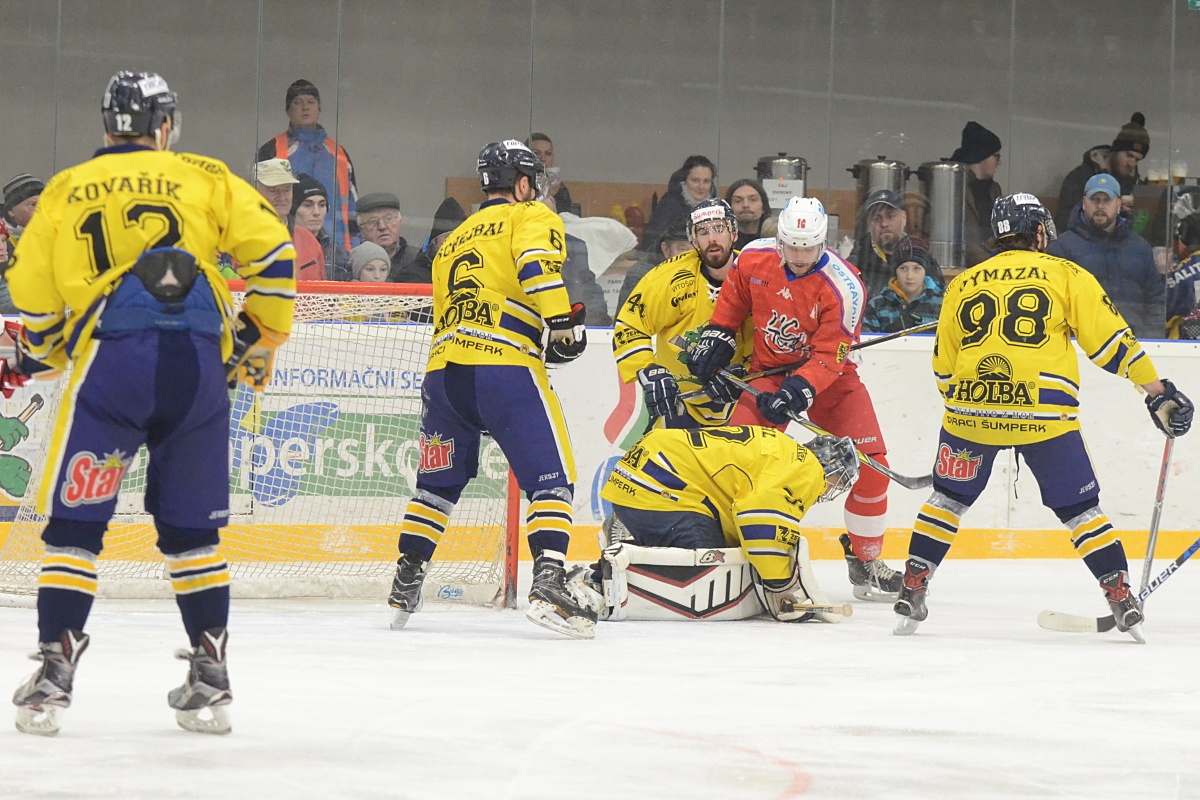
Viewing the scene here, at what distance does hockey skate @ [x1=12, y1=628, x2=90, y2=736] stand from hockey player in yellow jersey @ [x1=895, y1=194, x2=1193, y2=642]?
2.58m

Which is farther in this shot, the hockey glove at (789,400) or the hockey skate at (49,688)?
the hockey glove at (789,400)

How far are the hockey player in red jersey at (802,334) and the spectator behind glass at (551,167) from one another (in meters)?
2.20

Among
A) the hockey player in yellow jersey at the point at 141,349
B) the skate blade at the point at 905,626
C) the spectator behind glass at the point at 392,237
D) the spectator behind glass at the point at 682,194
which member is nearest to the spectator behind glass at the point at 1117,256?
the spectator behind glass at the point at 682,194

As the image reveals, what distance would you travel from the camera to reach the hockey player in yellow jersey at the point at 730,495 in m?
4.71

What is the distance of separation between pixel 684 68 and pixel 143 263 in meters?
5.62

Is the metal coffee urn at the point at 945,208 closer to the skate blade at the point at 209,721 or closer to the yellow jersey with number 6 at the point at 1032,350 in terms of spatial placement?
the yellow jersey with number 6 at the point at 1032,350

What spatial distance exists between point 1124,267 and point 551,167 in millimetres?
2812

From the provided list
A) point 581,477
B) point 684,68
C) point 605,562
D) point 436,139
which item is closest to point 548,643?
point 605,562

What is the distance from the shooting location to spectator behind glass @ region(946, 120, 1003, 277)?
7797 mm

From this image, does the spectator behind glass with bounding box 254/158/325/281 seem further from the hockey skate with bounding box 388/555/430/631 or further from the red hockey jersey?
the hockey skate with bounding box 388/555/430/631

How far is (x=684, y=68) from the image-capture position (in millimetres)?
8008

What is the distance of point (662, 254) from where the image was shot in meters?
7.43

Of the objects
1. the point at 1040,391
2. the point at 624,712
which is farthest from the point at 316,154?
the point at 624,712

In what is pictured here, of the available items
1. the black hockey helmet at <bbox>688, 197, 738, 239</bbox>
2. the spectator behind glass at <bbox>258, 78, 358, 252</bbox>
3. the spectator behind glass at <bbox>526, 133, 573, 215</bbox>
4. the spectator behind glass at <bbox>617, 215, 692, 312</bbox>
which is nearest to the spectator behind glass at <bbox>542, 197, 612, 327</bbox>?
the spectator behind glass at <bbox>617, 215, 692, 312</bbox>
